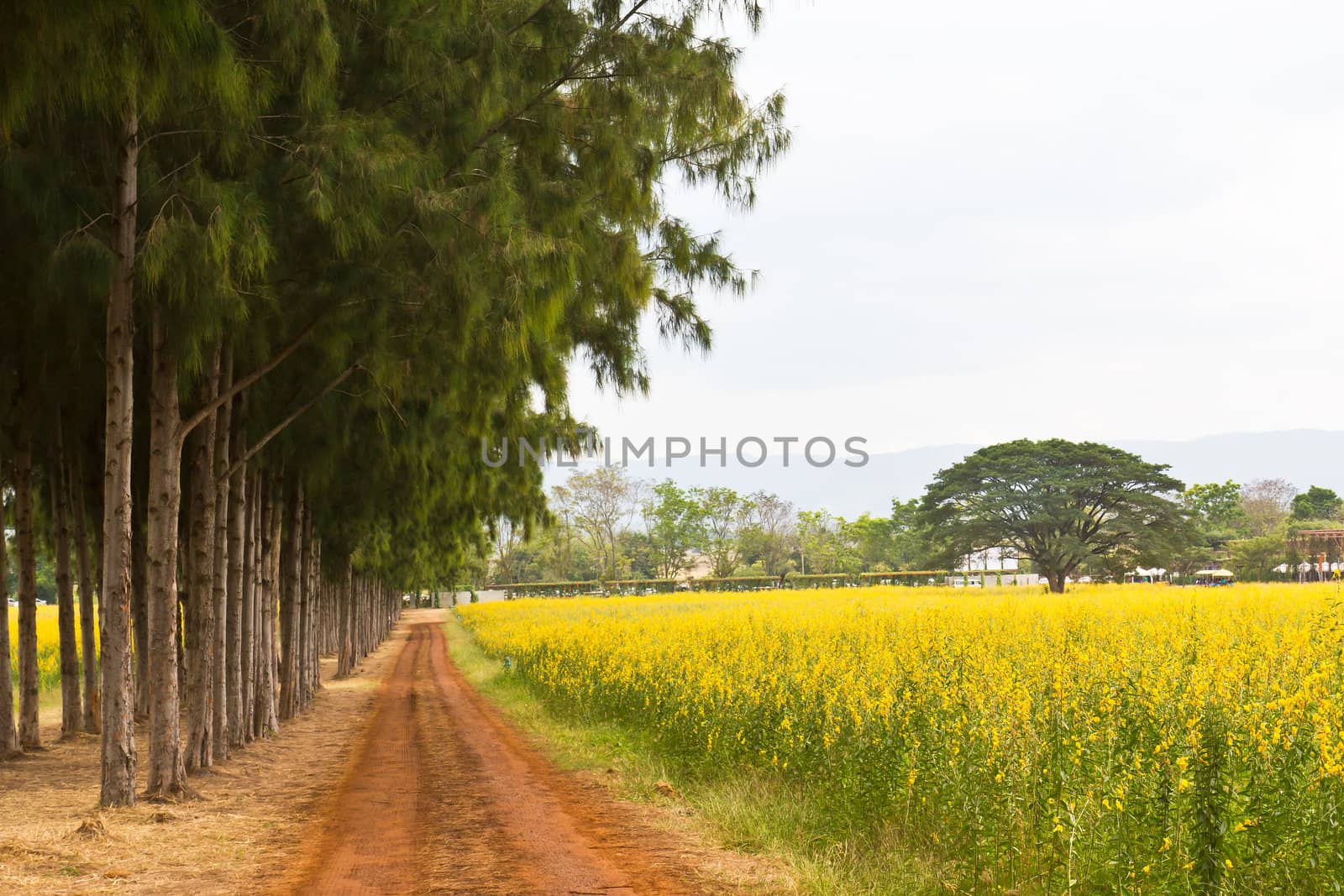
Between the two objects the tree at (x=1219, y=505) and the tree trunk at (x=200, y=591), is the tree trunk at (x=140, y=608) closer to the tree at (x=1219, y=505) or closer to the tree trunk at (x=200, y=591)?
the tree trunk at (x=200, y=591)

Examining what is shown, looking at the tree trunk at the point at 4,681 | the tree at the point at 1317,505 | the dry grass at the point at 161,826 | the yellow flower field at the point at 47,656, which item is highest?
the tree at the point at 1317,505

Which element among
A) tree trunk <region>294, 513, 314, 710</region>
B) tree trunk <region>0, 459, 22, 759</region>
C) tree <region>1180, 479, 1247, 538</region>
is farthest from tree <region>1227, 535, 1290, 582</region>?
tree trunk <region>0, 459, 22, 759</region>

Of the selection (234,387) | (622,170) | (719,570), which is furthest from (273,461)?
(719,570)

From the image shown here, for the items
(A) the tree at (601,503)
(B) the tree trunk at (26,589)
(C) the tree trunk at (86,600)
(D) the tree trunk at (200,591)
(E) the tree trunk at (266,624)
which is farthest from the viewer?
(A) the tree at (601,503)

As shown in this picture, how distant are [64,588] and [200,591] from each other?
16.7 feet

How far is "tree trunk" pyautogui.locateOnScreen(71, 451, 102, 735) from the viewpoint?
53.6 feet

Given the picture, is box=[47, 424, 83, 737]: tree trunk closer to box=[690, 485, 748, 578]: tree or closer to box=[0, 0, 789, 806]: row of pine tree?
box=[0, 0, 789, 806]: row of pine tree

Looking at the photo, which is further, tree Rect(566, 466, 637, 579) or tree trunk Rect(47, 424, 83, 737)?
tree Rect(566, 466, 637, 579)

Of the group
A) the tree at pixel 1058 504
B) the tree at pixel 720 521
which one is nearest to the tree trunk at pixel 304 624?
the tree at pixel 1058 504

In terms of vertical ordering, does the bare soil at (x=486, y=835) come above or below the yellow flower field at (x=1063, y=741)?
below

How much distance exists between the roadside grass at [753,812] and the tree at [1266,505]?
10380 cm

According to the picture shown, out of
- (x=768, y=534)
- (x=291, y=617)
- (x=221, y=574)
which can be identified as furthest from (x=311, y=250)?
(x=768, y=534)

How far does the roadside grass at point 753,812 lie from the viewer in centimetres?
755

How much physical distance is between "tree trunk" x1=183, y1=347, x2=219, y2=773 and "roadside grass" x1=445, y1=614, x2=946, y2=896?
4.39 metres
